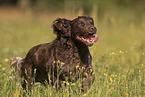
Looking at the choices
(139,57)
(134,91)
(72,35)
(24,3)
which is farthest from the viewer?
(24,3)

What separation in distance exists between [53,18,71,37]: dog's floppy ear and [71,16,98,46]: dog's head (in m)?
0.11

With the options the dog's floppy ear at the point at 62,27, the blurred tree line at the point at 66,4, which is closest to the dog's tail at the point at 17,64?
the dog's floppy ear at the point at 62,27

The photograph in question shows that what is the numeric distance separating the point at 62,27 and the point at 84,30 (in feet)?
1.81

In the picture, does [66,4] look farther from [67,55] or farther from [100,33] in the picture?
[67,55]

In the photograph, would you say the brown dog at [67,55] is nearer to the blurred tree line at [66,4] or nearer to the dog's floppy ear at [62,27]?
the dog's floppy ear at [62,27]

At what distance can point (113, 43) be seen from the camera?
343 inches

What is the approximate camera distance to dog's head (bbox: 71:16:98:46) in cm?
453

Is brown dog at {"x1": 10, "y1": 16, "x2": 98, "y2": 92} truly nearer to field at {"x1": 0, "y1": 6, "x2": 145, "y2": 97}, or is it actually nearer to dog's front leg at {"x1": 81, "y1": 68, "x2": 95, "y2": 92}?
dog's front leg at {"x1": 81, "y1": 68, "x2": 95, "y2": 92}

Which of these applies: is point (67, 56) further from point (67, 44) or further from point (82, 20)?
point (82, 20)

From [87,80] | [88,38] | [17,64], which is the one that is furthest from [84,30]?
[17,64]

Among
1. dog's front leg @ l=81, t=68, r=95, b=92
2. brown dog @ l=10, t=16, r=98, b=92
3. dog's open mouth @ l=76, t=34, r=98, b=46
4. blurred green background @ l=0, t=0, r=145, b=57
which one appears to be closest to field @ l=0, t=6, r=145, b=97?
blurred green background @ l=0, t=0, r=145, b=57

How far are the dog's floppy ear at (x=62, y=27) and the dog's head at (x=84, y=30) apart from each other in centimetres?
11

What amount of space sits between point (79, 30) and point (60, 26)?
0.50m

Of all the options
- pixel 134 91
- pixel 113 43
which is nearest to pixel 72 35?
pixel 134 91
